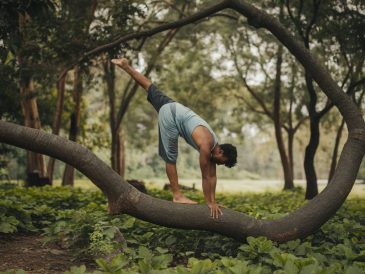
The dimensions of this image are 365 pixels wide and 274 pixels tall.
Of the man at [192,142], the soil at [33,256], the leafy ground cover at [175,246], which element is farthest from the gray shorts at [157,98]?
the soil at [33,256]

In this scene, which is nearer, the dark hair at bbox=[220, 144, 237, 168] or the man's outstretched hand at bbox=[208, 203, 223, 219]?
the man's outstretched hand at bbox=[208, 203, 223, 219]

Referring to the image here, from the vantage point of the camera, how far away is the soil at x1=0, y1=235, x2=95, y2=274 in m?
5.09

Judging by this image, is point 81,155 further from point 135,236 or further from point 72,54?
point 72,54

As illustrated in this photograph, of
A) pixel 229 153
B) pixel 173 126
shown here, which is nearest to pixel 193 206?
pixel 229 153

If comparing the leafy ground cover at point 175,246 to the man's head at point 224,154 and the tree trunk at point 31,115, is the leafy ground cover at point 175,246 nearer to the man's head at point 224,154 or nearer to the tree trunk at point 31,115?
the man's head at point 224,154

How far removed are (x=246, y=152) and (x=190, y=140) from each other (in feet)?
281

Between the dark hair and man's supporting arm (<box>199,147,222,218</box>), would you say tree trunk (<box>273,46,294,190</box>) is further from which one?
man's supporting arm (<box>199,147,222,218</box>)

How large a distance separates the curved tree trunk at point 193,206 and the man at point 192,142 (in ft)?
Answer: 0.90

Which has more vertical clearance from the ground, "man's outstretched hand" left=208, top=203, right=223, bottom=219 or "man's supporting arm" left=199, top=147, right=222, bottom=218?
"man's supporting arm" left=199, top=147, right=222, bottom=218

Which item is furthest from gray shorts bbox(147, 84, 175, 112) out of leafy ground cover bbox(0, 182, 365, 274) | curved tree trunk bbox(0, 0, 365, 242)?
leafy ground cover bbox(0, 182, 365, 274)

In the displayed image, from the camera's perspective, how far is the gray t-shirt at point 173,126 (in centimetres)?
575

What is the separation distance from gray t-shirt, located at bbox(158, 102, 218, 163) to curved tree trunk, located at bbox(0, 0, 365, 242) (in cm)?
88

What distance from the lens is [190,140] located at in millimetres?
5941

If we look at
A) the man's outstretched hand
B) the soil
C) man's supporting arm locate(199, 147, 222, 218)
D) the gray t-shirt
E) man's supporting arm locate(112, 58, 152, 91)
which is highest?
man's supporting arm locate(112, 58, 152, 91)
